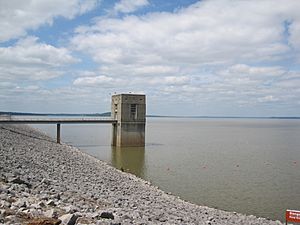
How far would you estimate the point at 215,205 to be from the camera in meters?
19.0

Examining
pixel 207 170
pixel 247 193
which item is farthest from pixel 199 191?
pixel 207 170

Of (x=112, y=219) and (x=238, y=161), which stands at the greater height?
(x=112, y=219)

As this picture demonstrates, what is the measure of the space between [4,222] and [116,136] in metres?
44.2

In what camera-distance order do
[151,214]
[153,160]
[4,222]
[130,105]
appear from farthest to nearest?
[130,105] → [153,160] → [151,214] → [4,222]

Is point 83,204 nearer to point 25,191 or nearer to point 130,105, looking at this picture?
point 25,191

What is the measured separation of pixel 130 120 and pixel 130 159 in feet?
38.3

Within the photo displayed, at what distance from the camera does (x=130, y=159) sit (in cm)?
3884

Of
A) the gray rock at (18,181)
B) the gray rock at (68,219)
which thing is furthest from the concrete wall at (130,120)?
the gray rock at (68,219)

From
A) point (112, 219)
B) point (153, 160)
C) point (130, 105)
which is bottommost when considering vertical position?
point (153, 160)

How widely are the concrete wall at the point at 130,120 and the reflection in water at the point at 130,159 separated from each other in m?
1.57

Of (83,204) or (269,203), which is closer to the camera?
(83,204)

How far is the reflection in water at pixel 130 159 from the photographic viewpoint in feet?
105

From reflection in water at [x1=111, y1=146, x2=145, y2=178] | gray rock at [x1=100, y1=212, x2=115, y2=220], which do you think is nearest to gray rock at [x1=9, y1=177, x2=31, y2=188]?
gray rock at [x1=100, y1=212, x2=115, y2=220]

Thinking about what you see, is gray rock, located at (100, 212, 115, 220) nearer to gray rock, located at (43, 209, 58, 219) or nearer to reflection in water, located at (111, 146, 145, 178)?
gray rock, located at (43, 209, 58, 219)
